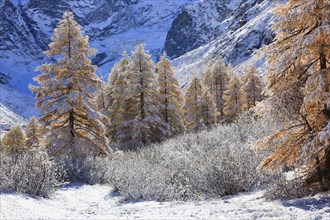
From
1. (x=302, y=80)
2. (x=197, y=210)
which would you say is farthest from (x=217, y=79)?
(x=197, y=210)

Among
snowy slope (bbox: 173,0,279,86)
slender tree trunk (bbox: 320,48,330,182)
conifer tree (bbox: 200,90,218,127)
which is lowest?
conifer tree (bbox: 200,90,218,127)

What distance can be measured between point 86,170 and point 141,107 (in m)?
15.4

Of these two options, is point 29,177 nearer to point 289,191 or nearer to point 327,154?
point 289,191

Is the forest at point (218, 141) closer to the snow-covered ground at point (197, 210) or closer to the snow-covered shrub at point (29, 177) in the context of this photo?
the snow-covered shrub at point (29, 177)

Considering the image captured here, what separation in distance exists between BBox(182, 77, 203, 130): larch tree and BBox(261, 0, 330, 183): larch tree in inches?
1323

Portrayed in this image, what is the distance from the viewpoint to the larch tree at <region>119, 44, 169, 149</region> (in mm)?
27812

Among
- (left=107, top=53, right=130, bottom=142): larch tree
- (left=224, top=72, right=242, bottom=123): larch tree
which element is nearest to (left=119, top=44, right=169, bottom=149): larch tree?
(left=107, top=53, right=130, bottom=142): larch tree

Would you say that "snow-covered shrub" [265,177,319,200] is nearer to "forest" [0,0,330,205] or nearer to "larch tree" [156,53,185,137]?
"forest" [0,0,330,205]

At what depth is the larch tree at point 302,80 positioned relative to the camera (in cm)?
680

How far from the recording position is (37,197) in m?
8.22

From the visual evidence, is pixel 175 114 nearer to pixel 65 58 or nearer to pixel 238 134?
pixel 65 58

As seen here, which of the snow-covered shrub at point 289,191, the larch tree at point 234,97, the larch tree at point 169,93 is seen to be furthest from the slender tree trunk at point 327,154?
the larch tree at point 234,97

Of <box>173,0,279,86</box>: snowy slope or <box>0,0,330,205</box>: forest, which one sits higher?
<box>173,0,279,86</box>: snowy slope

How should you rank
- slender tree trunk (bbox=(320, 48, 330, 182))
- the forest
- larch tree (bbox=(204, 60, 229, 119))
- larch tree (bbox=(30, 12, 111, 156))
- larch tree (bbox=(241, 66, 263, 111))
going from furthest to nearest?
1. larch tree (bbox=(204, 60, 229, 119))
2. larch tree (bbox=(241, 66, 263, 111))
3. larch tree (bbox=(30, 12, 111, 156))
4. slender tree trunk (bbox=(320, 48, 330, 182))
5. the forest
